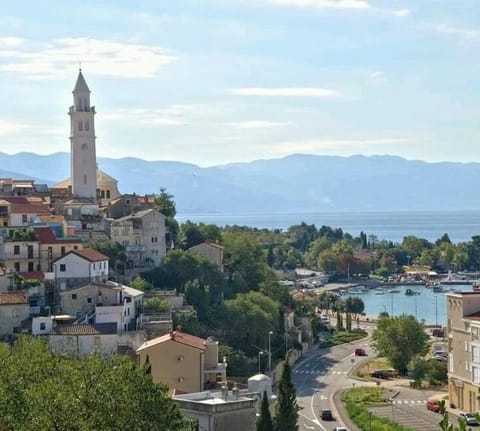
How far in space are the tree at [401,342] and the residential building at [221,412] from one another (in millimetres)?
27892

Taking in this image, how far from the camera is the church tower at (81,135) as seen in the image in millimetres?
67438

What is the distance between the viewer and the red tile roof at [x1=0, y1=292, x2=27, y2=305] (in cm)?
4812

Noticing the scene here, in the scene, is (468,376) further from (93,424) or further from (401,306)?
(401,306)

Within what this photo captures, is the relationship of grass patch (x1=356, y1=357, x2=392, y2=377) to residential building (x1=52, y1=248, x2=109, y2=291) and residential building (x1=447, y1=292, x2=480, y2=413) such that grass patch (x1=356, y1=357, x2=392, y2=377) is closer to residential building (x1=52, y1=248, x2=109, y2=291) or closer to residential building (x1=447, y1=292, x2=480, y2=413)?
residential building (x1=447, y1=292, x2=480, y2=413)

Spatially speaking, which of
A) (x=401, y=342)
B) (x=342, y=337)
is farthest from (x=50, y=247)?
(x=342, y=337)

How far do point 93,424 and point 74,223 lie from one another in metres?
36.5

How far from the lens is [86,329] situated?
1854 inches

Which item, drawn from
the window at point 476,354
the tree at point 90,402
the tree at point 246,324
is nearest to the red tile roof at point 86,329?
the tree at point 246,324

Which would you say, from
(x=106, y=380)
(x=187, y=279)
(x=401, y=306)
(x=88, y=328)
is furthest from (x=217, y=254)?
(x=401, y=306)

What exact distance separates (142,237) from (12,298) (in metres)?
13.3

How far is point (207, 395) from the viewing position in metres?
34.4

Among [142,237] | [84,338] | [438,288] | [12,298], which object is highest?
[142,237]

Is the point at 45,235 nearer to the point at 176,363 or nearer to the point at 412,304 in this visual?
the point at 176,363

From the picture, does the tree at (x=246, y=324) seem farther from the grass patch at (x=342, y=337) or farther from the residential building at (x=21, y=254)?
the grass patch at (x=342, y=337)
